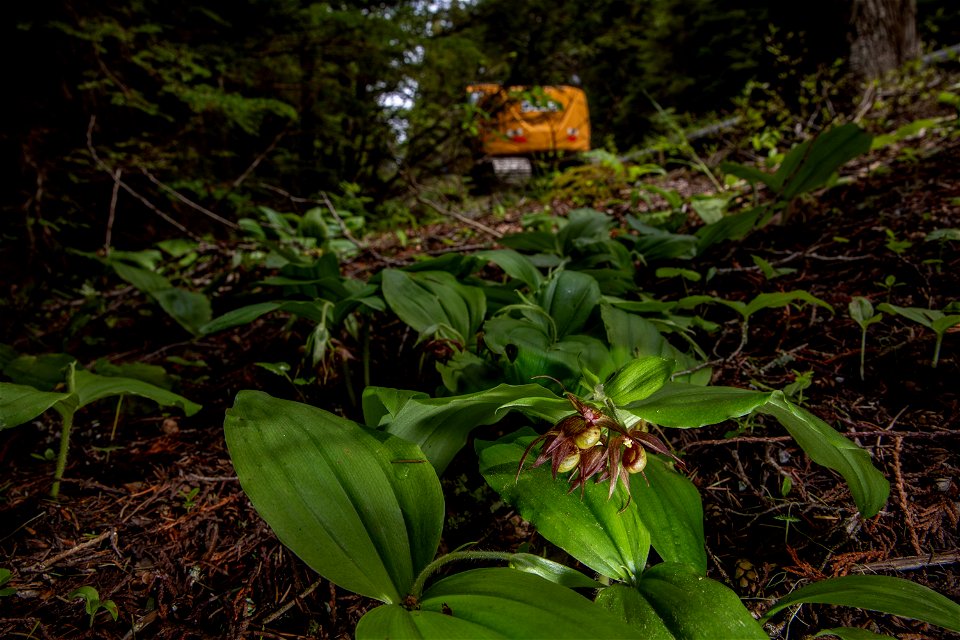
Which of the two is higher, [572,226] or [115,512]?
[572,226]

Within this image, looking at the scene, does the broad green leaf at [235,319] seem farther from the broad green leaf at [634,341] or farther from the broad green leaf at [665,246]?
the broad green leaf at [665,246]

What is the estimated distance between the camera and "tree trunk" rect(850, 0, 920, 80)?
3.96 metres

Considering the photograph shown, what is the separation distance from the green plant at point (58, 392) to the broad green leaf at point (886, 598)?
56.9 inches

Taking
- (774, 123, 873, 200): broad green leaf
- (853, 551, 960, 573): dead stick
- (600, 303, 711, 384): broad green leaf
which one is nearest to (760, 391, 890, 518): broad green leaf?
(853, 551, 960, 573): dead stick

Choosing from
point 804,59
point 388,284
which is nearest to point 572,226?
point 388,284

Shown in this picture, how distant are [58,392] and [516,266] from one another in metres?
1.41

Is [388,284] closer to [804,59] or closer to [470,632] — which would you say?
[470,632]

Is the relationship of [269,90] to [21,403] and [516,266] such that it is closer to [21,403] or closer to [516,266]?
[516,266]

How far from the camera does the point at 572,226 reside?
7.21 ft

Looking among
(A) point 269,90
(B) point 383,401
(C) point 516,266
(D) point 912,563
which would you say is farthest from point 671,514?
(A) point 269,90

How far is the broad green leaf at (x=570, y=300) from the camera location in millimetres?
1375

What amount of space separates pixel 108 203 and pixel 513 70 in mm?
3487

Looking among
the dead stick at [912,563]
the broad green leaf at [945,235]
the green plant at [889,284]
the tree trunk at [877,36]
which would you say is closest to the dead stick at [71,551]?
the dead stick at [912,563]

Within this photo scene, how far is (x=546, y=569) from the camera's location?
2.58 ft
